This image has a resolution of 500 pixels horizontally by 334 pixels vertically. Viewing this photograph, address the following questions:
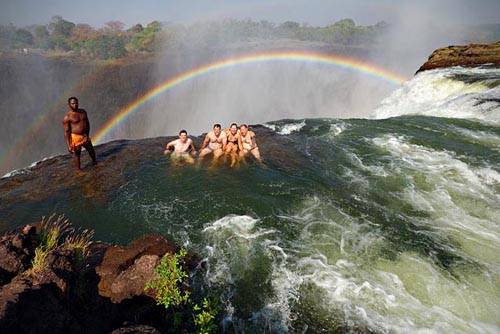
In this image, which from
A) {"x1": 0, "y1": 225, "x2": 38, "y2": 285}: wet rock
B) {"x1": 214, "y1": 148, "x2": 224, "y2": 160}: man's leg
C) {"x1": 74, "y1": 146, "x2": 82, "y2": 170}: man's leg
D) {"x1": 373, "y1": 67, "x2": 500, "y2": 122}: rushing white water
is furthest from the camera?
{"x1": 373, "y1": 67, "x2": 500, "y2": 122}: rushing white water

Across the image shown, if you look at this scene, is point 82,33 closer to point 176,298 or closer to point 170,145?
point 170,145

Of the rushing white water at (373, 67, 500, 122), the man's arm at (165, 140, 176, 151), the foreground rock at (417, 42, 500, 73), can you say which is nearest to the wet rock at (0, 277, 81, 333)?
the man's arm at (165, 140, 176, 151)

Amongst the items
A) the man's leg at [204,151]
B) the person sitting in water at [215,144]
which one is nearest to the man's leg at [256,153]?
the person sitting in water at [215,144]

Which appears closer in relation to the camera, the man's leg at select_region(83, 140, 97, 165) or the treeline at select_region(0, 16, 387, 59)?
the man's leg at select_region(83, 140, 97, 165)

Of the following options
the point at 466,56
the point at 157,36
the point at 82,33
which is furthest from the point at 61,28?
the point at 466,56

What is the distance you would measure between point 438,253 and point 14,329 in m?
5.76

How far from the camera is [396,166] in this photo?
9.69 meters

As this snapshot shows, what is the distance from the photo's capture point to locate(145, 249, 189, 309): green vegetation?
421 centimetres

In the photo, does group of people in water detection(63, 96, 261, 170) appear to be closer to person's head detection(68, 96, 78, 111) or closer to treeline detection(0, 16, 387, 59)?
person's head detection(68, 96, 78, 111)

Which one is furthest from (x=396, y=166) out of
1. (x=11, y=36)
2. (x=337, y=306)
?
(x=11, y=36)

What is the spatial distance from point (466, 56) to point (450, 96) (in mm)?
6355

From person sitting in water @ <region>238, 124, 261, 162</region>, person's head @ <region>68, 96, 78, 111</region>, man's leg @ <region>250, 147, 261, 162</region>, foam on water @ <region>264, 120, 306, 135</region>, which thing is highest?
person's head @ <region>68, 96, 78, 111</region>

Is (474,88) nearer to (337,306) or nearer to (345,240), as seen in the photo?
(345,240)

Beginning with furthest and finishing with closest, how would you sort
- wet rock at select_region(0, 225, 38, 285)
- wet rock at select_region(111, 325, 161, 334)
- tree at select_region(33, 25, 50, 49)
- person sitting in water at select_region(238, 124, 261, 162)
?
1. tree at select_region(33, 25, 50, 49)
2. person sitting in water at select_region(238, 124, 261, 162)
3. wet rock at select_region(0, 225, 38, 285)
4. wet rock at select_region(111, 325, 161, 334)
